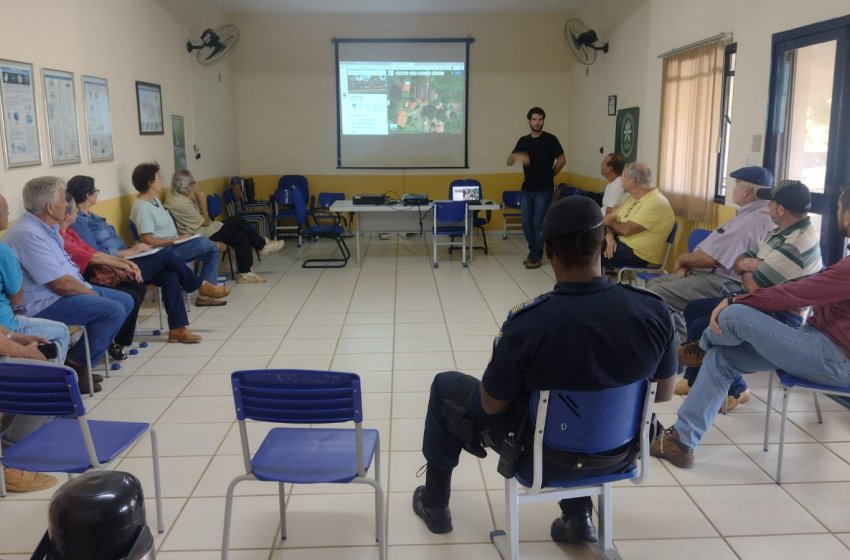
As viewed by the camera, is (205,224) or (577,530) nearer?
(577,530)

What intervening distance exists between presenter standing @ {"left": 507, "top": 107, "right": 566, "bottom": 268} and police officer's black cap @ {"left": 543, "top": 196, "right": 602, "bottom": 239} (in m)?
5.62

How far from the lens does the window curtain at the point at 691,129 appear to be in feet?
16.8

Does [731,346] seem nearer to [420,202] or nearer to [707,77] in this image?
[707,77]

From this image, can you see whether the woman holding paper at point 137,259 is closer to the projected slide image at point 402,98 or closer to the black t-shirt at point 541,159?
the black t-shirt at point 541,159

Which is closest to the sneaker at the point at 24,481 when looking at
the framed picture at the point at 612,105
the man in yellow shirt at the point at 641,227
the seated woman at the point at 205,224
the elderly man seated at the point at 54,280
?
the elderly man seated at the point at 54,280

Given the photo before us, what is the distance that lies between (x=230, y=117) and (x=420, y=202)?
316 cm

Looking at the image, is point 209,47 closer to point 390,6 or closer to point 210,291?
point 390,6

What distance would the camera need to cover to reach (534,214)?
7.59 meters

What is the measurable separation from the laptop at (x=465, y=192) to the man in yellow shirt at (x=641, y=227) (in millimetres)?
3067

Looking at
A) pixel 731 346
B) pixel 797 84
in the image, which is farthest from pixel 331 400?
pixel 797 84

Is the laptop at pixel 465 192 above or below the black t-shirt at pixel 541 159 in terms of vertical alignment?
below

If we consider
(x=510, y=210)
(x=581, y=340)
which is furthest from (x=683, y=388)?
(x=510, y=210)

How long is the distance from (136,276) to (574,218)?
3565 millimetres

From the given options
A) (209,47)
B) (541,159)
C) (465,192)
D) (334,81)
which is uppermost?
(209,47)
